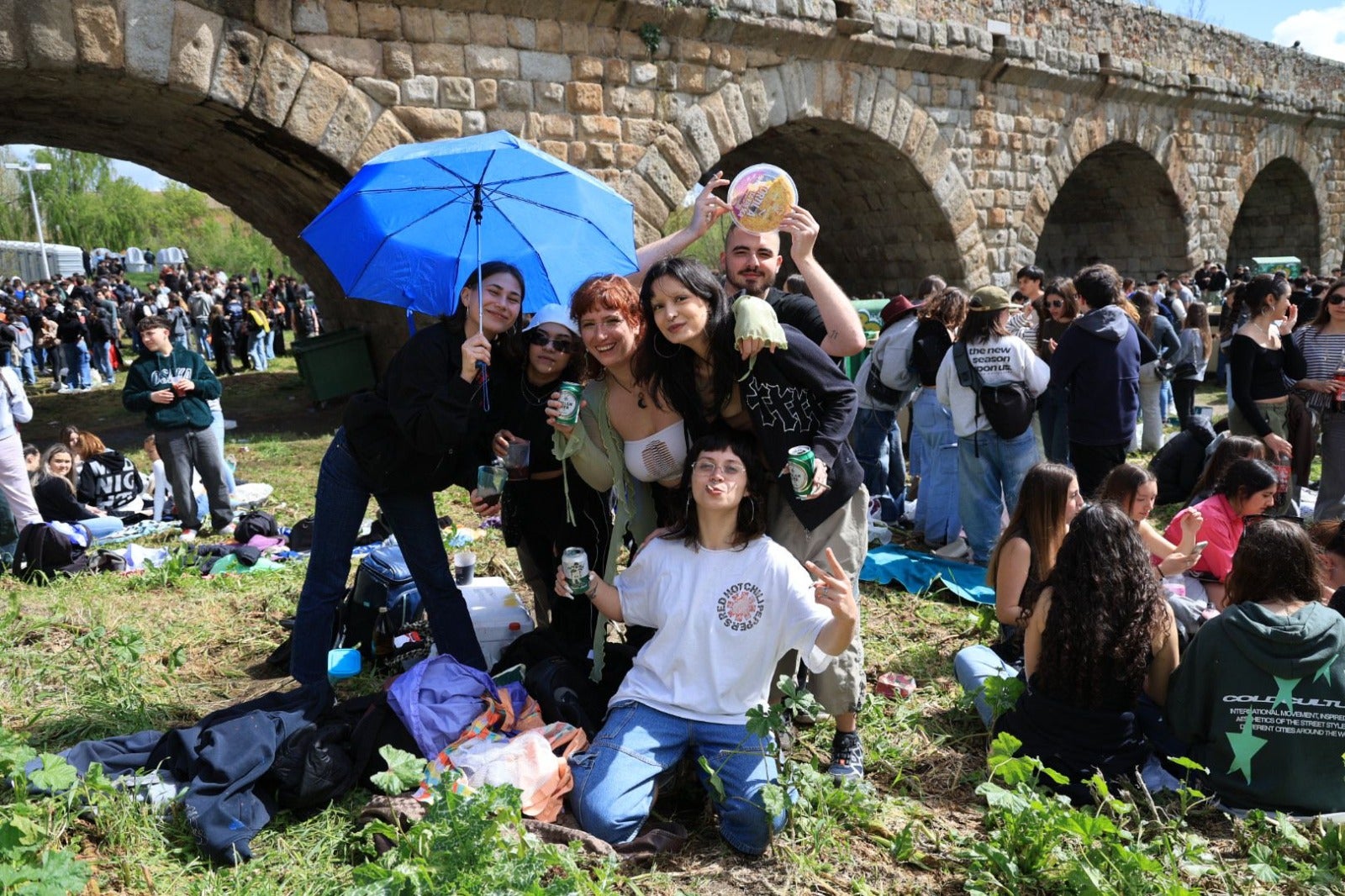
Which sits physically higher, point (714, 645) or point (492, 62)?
point (492, 62)

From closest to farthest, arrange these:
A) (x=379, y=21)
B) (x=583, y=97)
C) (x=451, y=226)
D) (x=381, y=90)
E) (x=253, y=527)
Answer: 1. (x=451, y=226)
2. (x=253, y=527)
3. (x=379, y=21)
4. (x=381, y=90)
5. (x=583, y=97)

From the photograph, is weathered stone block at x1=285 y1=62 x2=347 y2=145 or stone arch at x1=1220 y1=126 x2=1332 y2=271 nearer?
weathered stone block at x1=285 y1=62 x2=347 y2=145

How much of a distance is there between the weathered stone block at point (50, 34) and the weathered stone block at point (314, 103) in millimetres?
1428

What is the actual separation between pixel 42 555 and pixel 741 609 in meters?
4.64

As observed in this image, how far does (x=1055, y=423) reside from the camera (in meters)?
5.82

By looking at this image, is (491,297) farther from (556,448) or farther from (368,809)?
(368,809)

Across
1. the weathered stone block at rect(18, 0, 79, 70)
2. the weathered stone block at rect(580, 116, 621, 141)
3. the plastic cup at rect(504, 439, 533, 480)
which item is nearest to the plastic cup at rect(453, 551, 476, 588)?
the plastic cup at rect(504, 439, 533, 480)

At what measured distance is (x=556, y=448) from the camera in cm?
320

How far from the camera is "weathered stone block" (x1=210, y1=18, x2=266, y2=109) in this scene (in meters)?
6.98

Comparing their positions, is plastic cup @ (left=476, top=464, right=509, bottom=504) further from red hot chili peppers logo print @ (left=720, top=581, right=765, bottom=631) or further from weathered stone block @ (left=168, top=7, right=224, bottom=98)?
weathered stone block @ (left=168, top=7, right=224, bottom=98)

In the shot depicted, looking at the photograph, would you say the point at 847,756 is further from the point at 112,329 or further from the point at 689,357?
the point at 112,329

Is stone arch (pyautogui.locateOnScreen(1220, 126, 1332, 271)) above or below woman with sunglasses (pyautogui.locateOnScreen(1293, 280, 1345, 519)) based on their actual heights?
above

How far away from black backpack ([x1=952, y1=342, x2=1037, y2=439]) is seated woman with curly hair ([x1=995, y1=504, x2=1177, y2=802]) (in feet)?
6.85

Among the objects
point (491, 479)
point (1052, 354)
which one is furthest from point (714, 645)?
point (1052, 354)
